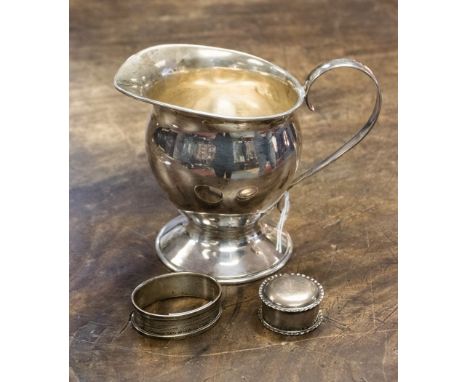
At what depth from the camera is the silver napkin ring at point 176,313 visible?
100 centimetres

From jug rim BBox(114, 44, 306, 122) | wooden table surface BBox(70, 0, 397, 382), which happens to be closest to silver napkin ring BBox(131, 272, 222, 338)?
wooden table surface BBox(70, 0, 397, 382)

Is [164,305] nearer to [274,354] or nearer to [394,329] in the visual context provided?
[274,354]

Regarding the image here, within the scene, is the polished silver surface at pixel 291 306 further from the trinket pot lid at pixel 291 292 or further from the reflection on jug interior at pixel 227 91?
the reflection on jug interior at pixel 227 91

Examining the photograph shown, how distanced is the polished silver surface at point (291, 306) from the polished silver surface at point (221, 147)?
0.09 meters

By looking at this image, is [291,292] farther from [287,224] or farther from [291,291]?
[287,224]

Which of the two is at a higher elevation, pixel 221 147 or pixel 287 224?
pixel 221 147

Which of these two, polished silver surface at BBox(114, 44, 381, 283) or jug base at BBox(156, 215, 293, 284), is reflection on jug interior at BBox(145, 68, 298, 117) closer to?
polished silver surface at BBox(114, 44, 381, 283)

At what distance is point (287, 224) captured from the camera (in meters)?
1.23

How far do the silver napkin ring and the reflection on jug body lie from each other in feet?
0.30

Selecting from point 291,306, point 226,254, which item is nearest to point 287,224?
point 226,254

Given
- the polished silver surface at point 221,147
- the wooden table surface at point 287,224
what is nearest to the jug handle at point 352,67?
the polished silver surface at point 221,147

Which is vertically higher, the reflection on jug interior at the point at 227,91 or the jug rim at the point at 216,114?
the jug rim at the point at 216,114

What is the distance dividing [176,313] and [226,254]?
124 mm

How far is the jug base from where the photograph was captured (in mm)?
1120
